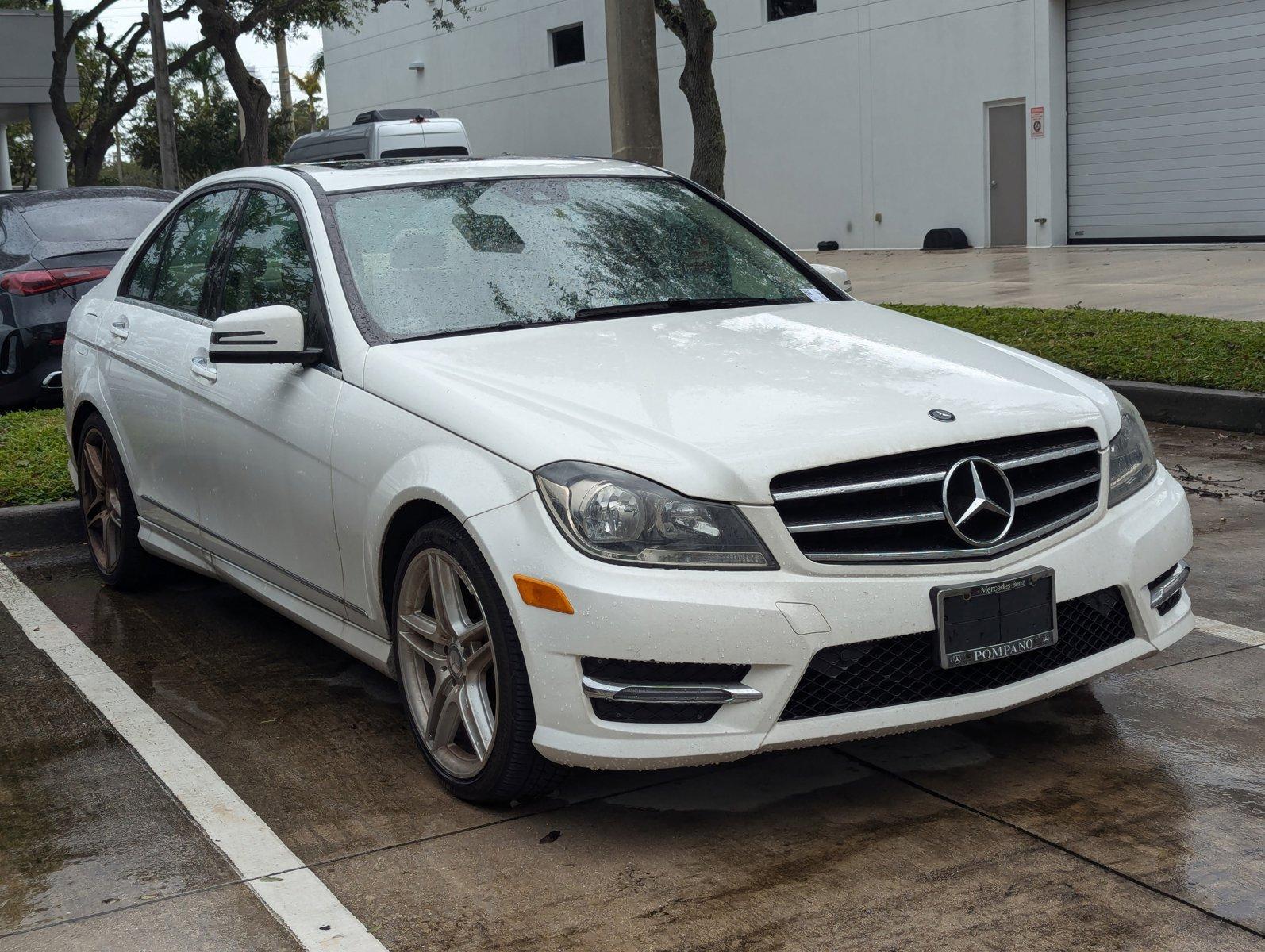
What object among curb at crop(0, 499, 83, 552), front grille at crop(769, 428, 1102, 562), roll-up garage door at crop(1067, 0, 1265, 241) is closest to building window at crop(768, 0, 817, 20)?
roll-up garage door at crop(1067, 0, 1265, 241)

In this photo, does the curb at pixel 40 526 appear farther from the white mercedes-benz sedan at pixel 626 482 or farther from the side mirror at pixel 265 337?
the side mirror at pixel 265 337

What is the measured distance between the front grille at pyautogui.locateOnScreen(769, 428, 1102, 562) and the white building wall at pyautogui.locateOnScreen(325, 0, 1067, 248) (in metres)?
21.2

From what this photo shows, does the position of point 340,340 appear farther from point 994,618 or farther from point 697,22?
point 697,22

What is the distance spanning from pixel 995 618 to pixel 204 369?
109 inches

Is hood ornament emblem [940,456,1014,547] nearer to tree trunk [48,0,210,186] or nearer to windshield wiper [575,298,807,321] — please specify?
windshield wiper [575,298,807,321]

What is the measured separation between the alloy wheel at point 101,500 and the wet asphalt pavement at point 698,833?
3.92ft

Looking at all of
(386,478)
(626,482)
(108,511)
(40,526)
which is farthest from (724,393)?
(40,526)

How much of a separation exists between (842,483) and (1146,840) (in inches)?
41.6

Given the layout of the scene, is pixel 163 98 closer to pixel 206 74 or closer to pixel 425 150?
pixel 425 150

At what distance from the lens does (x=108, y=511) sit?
19.5 feet

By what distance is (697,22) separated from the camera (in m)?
12.7

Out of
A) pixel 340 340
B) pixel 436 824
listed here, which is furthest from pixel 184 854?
pixel 340 340

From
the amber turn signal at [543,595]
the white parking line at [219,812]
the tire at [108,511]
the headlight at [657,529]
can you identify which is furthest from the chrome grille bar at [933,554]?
the tire at [108,511]

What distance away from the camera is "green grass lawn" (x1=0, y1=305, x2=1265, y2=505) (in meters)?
7.42
